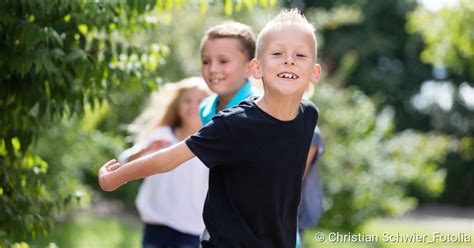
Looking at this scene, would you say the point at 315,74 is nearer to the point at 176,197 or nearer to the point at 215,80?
the point at 215,80

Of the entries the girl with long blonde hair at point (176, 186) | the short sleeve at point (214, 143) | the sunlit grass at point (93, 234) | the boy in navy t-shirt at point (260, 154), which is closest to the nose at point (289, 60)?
the boy in navy t-shirt at point (260, 154)

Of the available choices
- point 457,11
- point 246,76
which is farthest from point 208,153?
point 457,11

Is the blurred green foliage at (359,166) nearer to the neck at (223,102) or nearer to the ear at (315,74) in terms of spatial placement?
the neck at (223,102)

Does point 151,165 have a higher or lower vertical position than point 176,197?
higher

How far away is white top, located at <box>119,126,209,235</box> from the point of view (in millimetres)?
5730

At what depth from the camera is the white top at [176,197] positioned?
18.8 feet

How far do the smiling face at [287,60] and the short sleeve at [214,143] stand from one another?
10.8 inches

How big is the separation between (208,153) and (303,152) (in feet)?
1.38

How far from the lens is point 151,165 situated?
328 centimetres

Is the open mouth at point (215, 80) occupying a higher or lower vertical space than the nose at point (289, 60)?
lower

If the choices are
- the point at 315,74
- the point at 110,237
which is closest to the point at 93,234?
the point at 110,237

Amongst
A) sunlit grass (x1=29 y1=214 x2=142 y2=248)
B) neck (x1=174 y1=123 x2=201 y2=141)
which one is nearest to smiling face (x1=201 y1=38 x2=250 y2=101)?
neck (x1=174 y1=123 x2=201 y2=141)

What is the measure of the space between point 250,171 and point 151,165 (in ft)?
1.31

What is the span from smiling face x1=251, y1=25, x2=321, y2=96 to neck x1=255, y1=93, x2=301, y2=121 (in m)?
0.03
